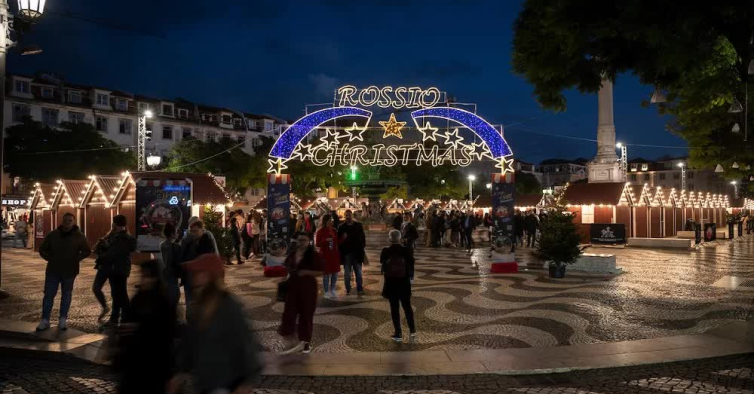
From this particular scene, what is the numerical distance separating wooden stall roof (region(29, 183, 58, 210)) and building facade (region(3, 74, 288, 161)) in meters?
17.5

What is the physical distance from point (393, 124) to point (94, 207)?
12.1m

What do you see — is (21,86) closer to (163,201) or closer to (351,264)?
(163,201)

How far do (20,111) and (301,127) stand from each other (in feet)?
133

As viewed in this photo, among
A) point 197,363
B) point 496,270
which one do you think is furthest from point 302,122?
point 197,363

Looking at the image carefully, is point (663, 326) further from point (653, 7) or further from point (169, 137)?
point (169, 137)

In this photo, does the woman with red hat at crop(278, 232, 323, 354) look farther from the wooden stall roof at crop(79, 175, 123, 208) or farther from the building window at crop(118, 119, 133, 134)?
the building window at crop(118, 119, 133, 134)

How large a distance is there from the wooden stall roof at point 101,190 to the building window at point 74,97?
108 ft

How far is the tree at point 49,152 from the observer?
40.3 m

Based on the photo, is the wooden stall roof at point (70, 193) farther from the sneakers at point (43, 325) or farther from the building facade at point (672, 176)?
the building facade at point (672, 176)

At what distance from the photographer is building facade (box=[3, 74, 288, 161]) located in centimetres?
4681

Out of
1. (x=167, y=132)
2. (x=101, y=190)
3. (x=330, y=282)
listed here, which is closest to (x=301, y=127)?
(x=330, y=282)

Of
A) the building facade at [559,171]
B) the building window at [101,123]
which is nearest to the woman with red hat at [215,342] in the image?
the building window at [101,123]

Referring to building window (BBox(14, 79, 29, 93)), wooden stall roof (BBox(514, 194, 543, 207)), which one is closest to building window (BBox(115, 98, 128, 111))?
building window (BBox(14, 79, 29, 93))

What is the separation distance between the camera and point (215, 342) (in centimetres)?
365
